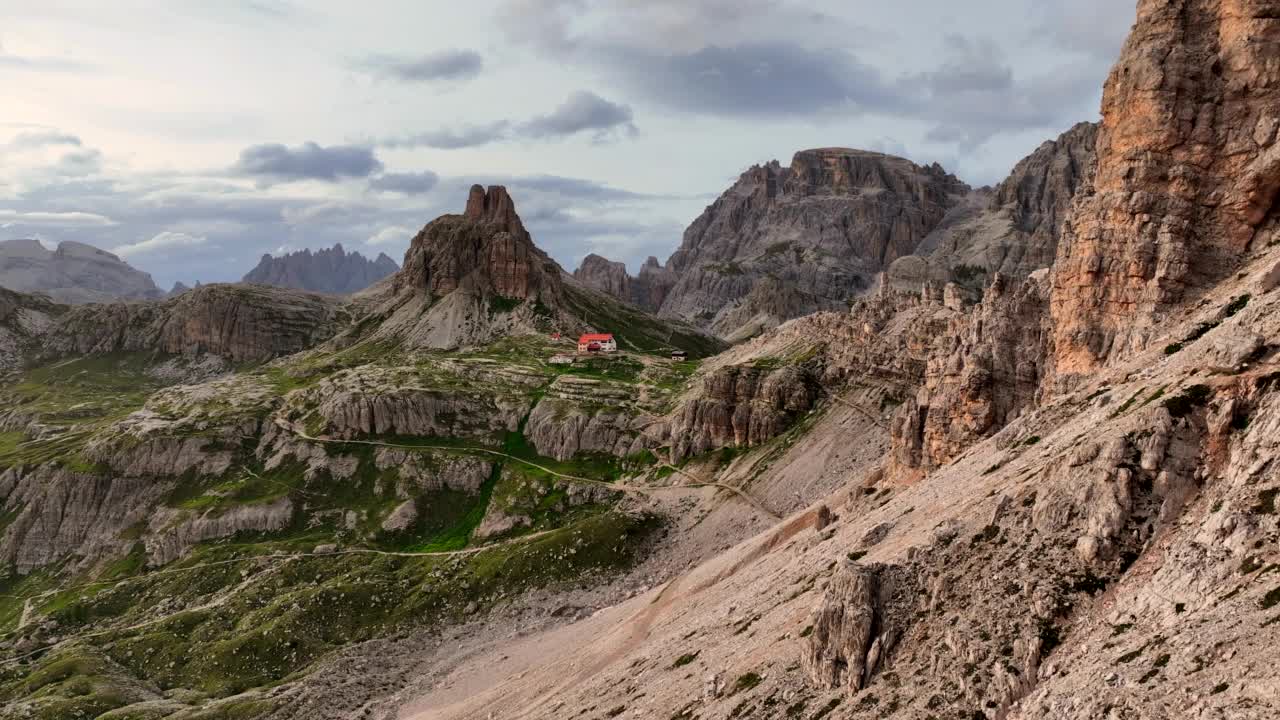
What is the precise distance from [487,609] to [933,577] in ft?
311

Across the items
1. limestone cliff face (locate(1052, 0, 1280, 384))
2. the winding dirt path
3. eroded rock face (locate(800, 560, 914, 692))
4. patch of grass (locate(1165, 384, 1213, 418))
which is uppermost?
limestone cliff face (locate(1052, 0, 1280, 384))

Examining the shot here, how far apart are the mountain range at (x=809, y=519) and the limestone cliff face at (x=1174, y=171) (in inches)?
9.5

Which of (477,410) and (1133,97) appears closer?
(1133,97)

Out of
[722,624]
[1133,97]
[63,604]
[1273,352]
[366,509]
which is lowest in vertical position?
[63,604]

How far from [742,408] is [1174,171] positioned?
99048 millimetres

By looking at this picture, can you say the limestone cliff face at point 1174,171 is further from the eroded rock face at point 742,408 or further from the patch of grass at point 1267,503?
the eroded rock face at point 742,408

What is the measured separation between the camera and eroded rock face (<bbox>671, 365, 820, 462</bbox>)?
511ft

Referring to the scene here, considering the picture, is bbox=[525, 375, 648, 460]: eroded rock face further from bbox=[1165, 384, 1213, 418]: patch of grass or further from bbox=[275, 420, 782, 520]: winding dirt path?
bbox=[1165, 384, 1213, 418]: patch of grass

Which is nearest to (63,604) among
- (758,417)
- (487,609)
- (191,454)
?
(191,454)

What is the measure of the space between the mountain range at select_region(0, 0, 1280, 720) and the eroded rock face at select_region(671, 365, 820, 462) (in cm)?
76

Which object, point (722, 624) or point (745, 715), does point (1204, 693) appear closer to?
point (745, 715)

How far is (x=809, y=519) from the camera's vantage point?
9550 centimetres

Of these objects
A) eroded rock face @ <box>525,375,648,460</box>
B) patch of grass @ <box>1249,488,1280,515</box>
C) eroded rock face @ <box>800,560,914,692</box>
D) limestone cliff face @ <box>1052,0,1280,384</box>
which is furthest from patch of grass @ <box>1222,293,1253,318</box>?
eroded rock face @ <box>525,375,648,460</box>

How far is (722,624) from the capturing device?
70.1m
